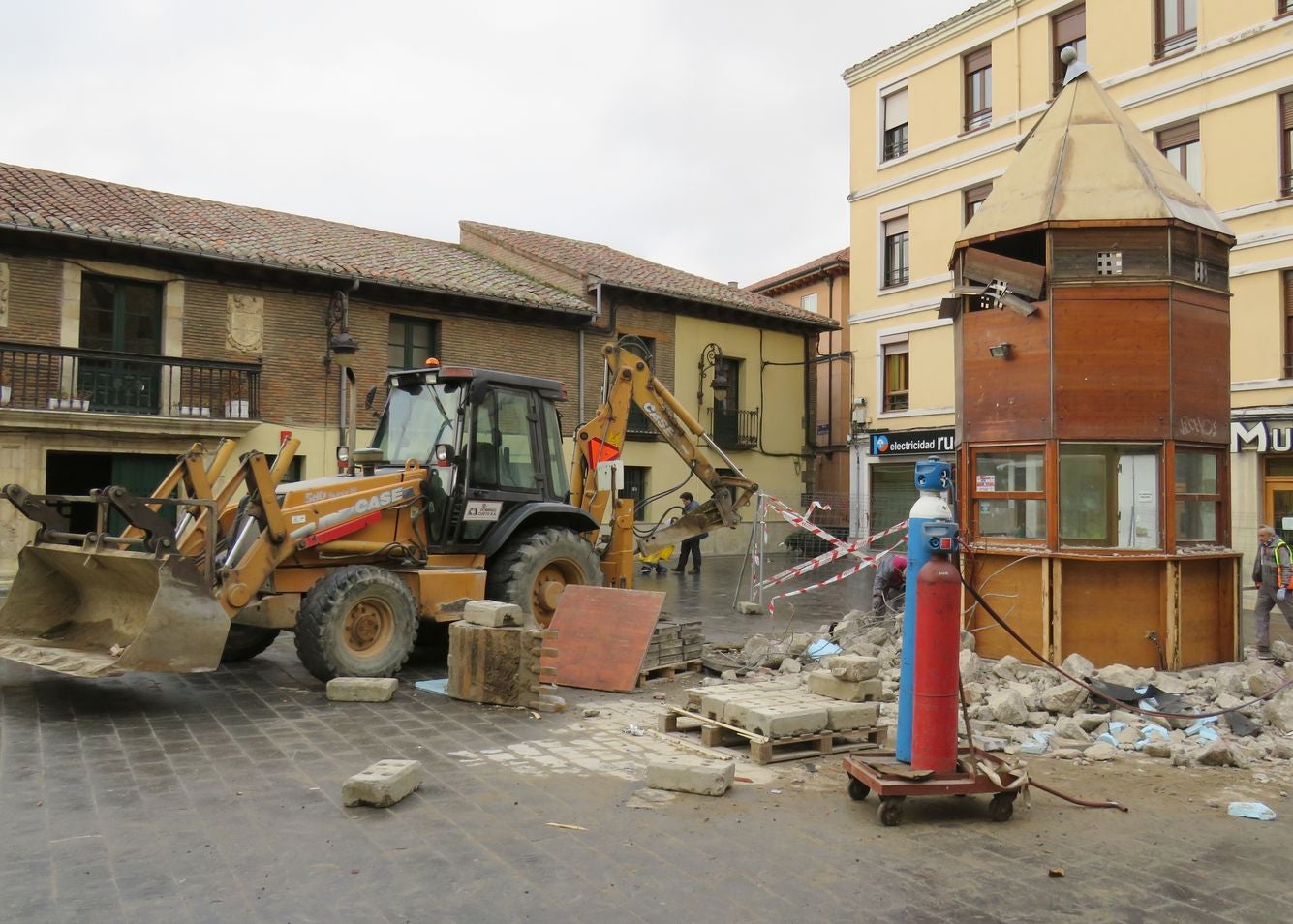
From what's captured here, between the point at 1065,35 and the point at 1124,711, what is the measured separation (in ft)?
62.9

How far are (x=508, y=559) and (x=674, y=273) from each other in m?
→ 20.4

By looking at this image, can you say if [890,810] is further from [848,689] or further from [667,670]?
[667,670]

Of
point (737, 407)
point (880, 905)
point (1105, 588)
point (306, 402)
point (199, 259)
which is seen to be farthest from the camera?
point (737, 407)

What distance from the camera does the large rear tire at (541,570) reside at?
941cm

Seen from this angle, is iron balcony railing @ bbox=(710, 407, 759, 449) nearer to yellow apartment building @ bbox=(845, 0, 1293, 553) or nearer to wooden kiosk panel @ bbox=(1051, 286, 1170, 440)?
yellow apartment building @ bbox=(845, 0, 1293, 553)

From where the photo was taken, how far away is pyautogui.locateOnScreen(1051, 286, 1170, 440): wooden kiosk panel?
8.39 m

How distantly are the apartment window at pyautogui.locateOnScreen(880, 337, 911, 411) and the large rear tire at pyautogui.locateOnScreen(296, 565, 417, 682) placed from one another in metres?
19.1

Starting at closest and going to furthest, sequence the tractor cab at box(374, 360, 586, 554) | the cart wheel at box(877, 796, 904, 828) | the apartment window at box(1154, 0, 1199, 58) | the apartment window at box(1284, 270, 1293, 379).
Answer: the cart wheel at box(877, 796, 904, 828), the tractor cab at box(374, 360, 586, 554), the apartment window at box(1284, 270, 1293, 379), the apartment window at box(1154, 0, 1199, 58)

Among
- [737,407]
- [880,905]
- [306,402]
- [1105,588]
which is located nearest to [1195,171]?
[737,407]

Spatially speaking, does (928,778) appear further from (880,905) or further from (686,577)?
(686,577)

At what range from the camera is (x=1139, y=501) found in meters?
8.55

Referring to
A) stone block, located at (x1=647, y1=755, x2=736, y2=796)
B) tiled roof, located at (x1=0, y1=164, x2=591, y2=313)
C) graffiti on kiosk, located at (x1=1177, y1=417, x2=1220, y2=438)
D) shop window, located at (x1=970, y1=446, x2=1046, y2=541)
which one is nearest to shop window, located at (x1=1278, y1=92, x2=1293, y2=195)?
graffiti on kiosk, located at (x1=1177, y1=417, x2=1220, y2=438)

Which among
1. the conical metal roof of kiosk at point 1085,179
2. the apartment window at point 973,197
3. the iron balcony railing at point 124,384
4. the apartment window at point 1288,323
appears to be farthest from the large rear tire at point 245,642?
the apartment window at point 973,197

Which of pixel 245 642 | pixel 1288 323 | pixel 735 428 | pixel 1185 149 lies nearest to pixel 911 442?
pixel 735 428
